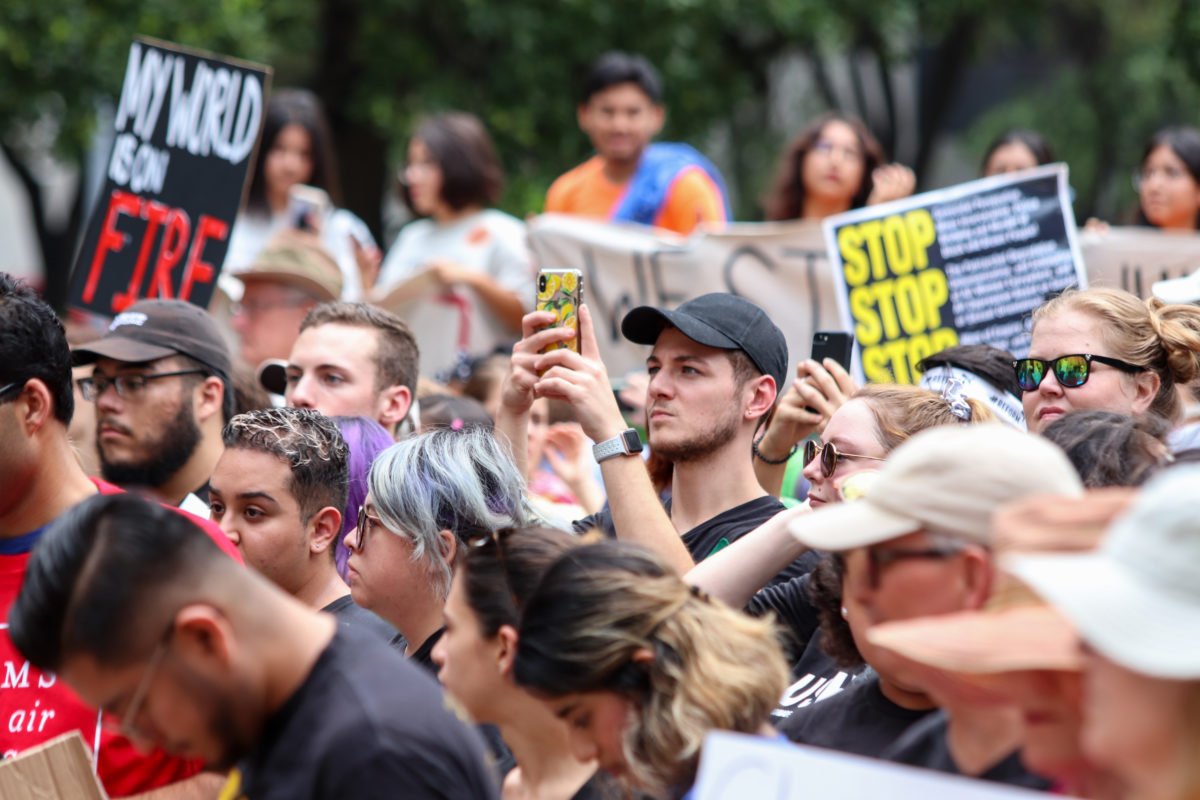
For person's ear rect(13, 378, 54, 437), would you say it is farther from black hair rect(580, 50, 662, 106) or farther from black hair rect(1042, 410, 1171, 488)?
black hair rect(580, 50, 662, 106)

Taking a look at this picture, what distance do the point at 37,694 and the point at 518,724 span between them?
128 cm

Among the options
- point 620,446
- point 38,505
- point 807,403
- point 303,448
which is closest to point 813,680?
point 620,446

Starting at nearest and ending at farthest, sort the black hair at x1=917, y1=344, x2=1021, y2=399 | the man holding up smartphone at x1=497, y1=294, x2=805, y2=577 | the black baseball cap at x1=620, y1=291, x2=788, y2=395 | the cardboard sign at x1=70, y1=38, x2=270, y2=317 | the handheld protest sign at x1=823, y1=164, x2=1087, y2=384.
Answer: the man holding up smartphone at x1=497, y1=294, x2=805, y2=577 → the black baseball cap at x1=620, y1=291, x2=788, y2=395 → the black hair at x1=917, y1=344, x2=1021, y2=399 → the handheld protest sign at x1=823, y1=164, x2=1087, y2=384 → the cardboard sign at x1=70, y1=38, x2=270, y2=317

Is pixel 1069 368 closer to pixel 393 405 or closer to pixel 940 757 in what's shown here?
pixel 940 757

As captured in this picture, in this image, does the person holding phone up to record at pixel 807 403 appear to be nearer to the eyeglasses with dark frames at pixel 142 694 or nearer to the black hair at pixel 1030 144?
the eyeglasses with dark frames at pixel 142 694

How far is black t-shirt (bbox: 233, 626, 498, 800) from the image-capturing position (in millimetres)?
2125

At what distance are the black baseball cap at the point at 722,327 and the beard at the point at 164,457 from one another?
1.63 m

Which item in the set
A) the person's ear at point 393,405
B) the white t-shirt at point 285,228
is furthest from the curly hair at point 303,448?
the white t-shirt at point 285,228

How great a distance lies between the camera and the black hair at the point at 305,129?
768cm

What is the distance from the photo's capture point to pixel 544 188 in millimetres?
12930

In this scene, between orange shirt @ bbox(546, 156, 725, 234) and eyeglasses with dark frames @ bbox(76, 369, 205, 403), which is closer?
eyeglasses with dark frames @ bbox(76, 369, 205, 403)

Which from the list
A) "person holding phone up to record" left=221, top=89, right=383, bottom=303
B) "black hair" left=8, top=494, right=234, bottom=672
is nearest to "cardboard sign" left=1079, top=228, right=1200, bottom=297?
"person holding phone up to record" left=221, top=89, right=383, bottom=303

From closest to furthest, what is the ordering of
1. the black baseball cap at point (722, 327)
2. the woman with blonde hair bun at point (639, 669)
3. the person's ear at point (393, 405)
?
the woman with blonde hair bun at point (639, 669)
the black baseball cap at point (722, 327)
the person's ear at point (393, 405)

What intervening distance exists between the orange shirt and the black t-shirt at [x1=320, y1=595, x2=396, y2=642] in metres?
3.93
